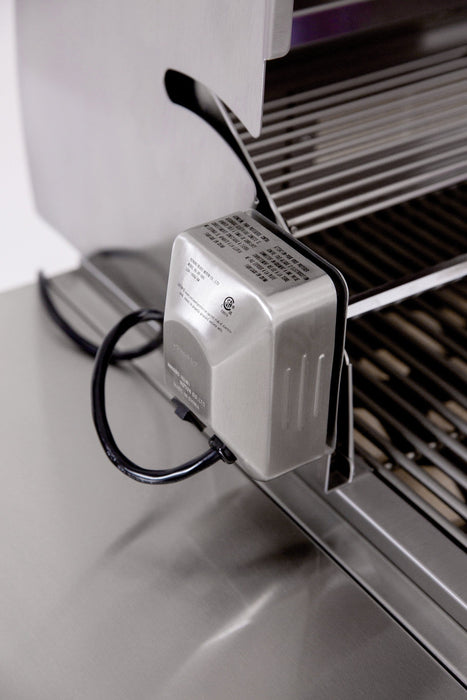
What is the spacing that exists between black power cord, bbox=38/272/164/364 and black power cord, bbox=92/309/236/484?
4 centimetres

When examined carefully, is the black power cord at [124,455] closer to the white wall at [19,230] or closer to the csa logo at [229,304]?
the csa logo at [229,304]

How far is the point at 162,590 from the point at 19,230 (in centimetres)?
89

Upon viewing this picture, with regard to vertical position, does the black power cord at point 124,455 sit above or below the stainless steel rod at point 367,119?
below

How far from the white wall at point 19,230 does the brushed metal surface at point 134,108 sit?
32 centimetres

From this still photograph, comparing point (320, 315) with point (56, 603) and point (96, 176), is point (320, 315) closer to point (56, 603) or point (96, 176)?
point (56, 603)

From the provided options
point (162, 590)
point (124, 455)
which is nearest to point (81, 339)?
point (124, 455)

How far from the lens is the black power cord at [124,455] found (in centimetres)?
70

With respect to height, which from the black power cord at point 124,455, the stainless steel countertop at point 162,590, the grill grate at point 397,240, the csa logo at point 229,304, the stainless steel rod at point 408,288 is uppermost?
the csa logo at point 229,304

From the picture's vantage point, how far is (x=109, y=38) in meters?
0.83

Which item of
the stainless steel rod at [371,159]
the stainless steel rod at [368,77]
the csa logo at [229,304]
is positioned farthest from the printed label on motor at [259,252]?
the stainless steel rod at [368,77]

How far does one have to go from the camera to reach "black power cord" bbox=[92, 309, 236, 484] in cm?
70

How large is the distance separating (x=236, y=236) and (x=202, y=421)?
148mm

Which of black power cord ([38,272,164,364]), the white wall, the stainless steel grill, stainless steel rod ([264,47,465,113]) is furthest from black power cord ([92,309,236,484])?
the white wall

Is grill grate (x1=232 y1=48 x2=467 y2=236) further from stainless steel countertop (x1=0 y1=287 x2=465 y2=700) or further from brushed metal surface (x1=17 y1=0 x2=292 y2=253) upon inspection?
stainless steel countertop (x1=0 y1=287 x2=465 y2=700)
